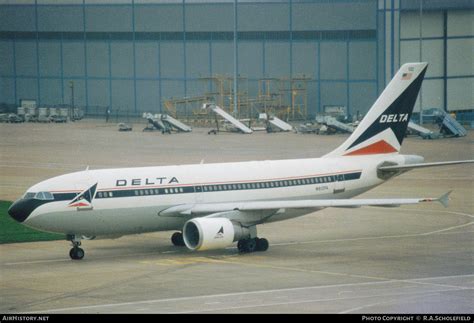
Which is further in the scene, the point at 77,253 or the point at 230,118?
the point at 230,118

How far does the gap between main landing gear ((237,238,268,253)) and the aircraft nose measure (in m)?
9.41

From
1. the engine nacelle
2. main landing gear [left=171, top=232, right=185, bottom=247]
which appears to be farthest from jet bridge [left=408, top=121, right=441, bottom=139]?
the engine nacelle

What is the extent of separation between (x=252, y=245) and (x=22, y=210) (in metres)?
10.3

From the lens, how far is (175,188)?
160 feet

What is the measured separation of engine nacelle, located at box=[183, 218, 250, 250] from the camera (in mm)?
46062

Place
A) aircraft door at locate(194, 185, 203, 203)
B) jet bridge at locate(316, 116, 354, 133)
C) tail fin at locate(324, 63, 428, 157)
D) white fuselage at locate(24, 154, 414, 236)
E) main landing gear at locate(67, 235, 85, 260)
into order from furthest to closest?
jet bridge at locate(316, 116, 354, 133) → tail fin at locate(324, 63, 428, 157) → aircraft door at locate(194, 185, 203, 203) → main landing gear at locate(67, 235, 85, 260) → white fuselage at locate(24, 154, 414, 236)

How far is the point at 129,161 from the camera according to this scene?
309 feet

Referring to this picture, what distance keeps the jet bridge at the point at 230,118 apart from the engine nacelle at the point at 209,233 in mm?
81192

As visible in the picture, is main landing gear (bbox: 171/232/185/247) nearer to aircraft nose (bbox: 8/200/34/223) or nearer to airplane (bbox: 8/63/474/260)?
airplane (bbox: 8/63/474/260)

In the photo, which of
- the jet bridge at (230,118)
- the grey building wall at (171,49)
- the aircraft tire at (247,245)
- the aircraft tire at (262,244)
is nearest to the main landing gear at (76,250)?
the aircraft tire at (247,245)

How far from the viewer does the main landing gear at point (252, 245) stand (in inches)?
1918

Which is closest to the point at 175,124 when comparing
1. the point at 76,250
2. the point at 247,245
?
the point at 247,245

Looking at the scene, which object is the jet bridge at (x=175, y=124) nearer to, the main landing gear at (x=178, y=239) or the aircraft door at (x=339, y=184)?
the aircraft door at (x=339, y=184)

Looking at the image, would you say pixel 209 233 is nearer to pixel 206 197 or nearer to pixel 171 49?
pixel 206 197
